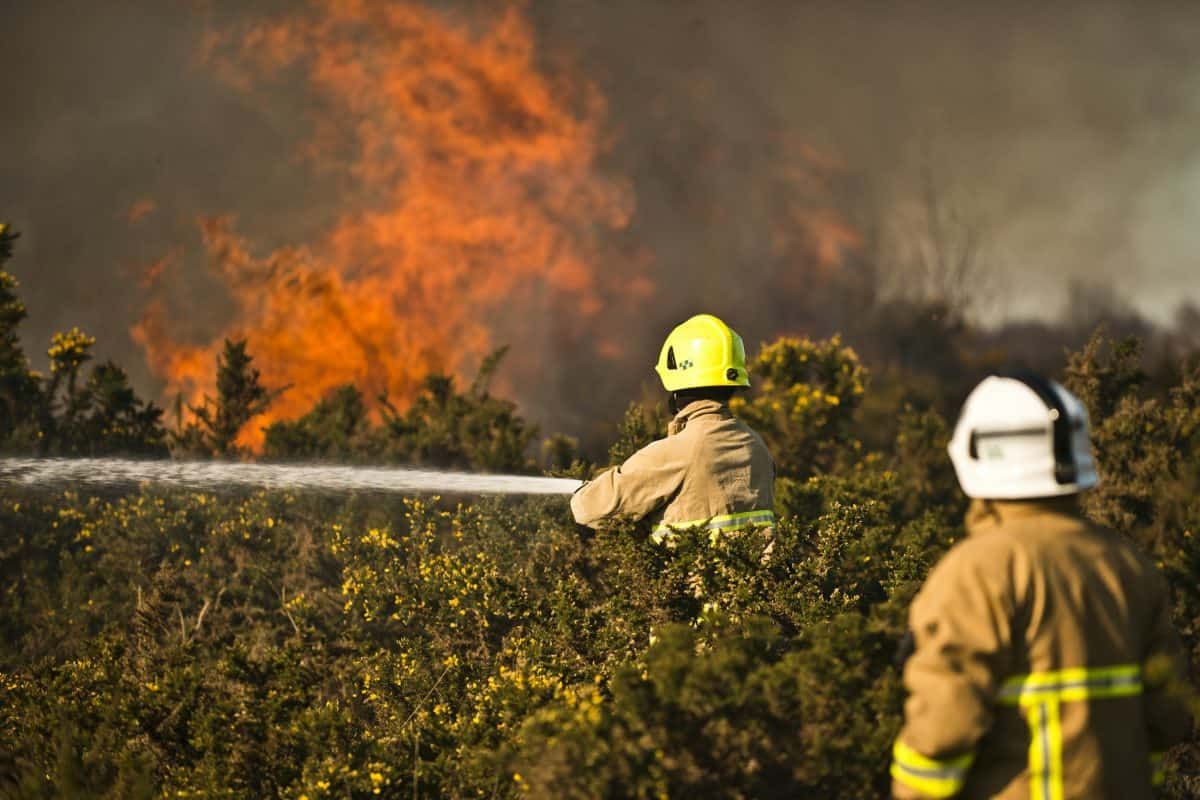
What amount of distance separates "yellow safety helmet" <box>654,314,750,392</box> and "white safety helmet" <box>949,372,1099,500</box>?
2.41 m

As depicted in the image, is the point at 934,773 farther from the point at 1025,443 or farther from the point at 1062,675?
the point at 1025,443

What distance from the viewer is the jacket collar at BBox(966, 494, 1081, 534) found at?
3.05 metres

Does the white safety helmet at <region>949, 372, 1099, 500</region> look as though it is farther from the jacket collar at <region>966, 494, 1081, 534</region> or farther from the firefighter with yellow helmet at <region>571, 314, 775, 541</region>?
the firefighter with yellow helmet at <region>571, 314, 775, 541</region>

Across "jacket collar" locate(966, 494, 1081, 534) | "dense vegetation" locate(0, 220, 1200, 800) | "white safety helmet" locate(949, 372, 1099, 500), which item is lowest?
"dense vegetation" locate(0, 220, 1200, 800)

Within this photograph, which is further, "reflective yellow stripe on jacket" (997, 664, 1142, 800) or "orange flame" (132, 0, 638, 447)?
"orange flame" (132, 0, 638, 447)

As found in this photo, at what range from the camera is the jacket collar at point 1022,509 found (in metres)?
3.05

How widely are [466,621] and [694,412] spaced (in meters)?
2.73

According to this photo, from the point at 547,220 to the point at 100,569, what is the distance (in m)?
21.4

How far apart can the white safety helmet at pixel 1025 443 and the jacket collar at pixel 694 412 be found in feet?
7.49

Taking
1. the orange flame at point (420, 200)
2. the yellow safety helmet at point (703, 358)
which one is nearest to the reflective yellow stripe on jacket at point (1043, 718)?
the yellow safety helmet at point (703, 358)

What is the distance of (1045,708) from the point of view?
116 inches

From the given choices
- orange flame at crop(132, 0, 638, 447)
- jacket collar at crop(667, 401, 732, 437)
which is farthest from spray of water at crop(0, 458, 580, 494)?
orange flame at crop(132, 0, 638, 447)

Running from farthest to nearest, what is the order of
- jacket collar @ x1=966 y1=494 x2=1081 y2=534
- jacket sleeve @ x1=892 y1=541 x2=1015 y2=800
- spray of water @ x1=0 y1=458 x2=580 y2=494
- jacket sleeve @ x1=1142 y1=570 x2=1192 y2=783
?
spray of water @ x1=0 y1=458 x2=580 y2=494 → jacket sleeve @ x1=1142 y1=570 x2=1192 y2=783 → jacket collar @ x1=966 y1=494 x2=1081 y2=534 → jacket sleeve @ x1=892 y1=541 x2=1015 y2=800

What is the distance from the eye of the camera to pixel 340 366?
25109 millimetres
